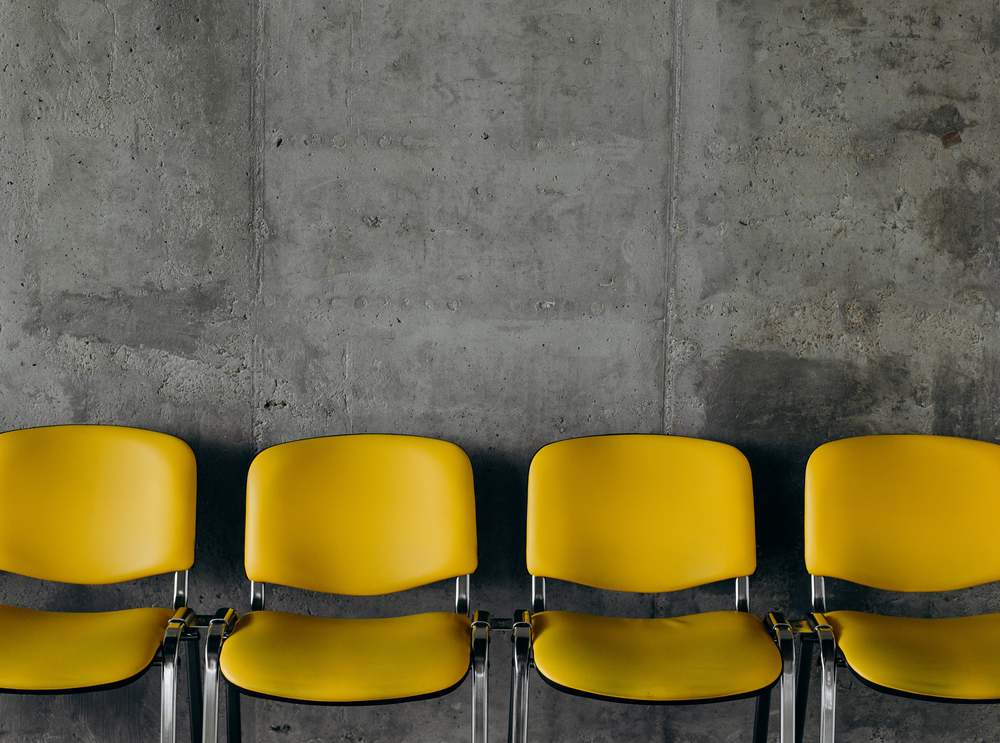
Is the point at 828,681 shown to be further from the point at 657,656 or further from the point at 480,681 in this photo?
the point at 480,681

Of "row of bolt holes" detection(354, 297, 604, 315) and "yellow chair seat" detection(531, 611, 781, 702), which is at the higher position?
"row of bolt holes" detection(354, 297, 604, 315)

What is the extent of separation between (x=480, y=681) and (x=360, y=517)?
0.59 metres

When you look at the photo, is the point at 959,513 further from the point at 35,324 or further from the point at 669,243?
the point at 35,324

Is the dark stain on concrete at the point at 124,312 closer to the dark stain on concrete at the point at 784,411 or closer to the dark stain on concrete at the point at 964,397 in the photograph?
the dark stain on concrete at the point at 784,411

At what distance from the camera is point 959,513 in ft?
6.80

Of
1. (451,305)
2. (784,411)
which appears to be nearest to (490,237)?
(451,305)

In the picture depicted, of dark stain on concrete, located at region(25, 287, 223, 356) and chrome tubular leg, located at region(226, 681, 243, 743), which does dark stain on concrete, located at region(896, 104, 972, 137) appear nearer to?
dark stain on concrete, located at region(25, 287, 223, 356)

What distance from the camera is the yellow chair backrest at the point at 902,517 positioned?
2033 mm

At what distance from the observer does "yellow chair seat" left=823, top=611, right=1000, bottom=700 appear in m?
1.64

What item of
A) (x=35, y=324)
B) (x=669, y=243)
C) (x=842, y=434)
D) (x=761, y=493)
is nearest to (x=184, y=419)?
(x=35, y=324)

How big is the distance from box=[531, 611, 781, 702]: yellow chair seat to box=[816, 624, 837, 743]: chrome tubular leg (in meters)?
0.14

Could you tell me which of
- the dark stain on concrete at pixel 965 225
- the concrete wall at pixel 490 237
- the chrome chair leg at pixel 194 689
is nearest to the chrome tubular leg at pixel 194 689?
the chrome chair leg at pixel 194 689

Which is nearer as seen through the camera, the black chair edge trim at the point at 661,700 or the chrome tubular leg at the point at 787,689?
the black chair edge trim at the point at 661,700

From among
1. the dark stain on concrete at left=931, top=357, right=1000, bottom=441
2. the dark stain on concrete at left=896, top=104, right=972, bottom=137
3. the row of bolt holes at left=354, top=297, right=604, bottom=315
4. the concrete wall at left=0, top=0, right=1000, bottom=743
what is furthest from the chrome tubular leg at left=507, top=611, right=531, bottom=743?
the dark stain on concrete at left=896, top=104, right=972, bottom=137
